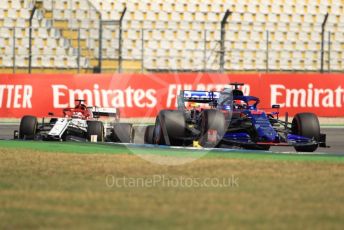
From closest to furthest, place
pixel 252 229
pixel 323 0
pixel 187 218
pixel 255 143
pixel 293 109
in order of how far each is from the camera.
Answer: pixel 252 229, pixel 187 218, pixel 255 143, pixel 293 109, pixel 323 0

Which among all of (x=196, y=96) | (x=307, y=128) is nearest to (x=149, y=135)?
(x=196, y=96)

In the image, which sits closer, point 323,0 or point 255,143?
A: point 255,143

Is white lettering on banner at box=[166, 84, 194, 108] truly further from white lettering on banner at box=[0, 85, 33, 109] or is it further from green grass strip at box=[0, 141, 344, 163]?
green grass strip at box=[0, 141, 344, 163]

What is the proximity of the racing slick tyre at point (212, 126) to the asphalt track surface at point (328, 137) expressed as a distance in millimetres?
2399

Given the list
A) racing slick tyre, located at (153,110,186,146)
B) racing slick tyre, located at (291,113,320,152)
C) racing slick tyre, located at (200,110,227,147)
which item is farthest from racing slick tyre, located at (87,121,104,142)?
racing slick tyre, located at (291,113,320,152)

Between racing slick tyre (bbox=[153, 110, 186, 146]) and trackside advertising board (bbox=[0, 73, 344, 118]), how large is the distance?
33.3ft

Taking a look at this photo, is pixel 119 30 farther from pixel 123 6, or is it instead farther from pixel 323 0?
pixel 323 0

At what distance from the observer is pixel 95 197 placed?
9.95m

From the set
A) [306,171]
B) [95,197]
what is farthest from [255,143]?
[95,197]

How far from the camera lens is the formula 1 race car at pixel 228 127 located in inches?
629

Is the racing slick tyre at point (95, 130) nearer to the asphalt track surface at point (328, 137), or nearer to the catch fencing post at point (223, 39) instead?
the asphalt track surface at point (328, 137)

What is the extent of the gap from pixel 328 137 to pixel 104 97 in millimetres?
8104

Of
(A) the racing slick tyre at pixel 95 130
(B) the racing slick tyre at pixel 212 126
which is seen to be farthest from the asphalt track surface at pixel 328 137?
(B) the racing slick tyre at pixel 212 126

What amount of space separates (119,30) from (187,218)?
20.1 metres
